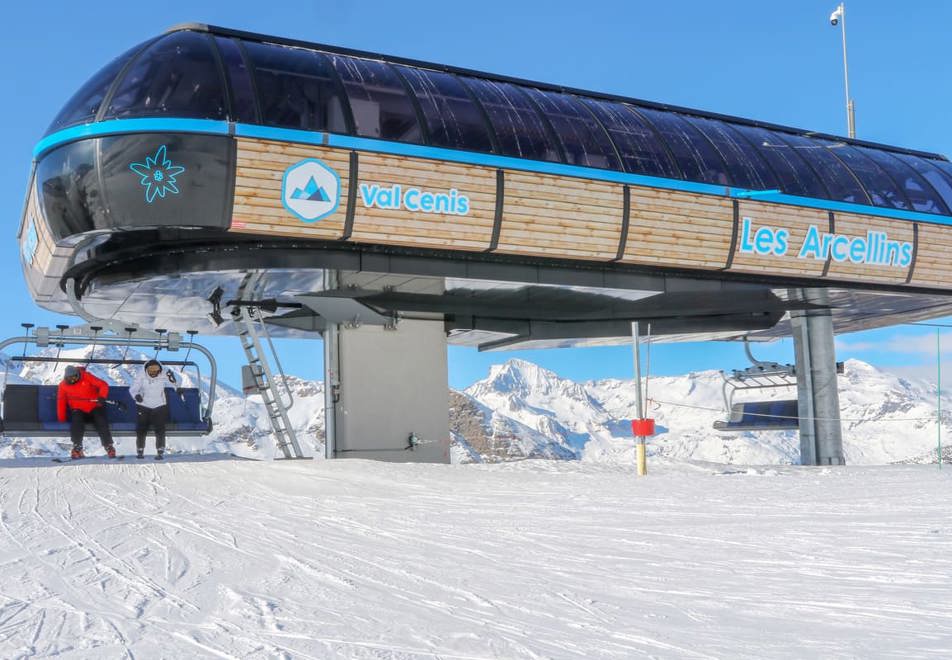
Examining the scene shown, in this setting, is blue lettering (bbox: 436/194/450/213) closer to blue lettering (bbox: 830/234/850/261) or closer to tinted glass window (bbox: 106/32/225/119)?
tinted glass window (bbox: 106/32/225/119)

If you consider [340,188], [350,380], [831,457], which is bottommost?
[831,457]

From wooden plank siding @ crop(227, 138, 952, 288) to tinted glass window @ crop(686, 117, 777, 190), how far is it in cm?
48

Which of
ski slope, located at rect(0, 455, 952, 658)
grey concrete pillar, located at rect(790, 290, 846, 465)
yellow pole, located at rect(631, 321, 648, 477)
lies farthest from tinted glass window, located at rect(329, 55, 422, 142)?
grey concrete pillar, located at rect(790, 290, 846, 465)

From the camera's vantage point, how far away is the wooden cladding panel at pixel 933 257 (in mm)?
20453

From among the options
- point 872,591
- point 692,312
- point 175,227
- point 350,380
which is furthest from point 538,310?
point 872,591

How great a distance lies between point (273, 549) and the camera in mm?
6332

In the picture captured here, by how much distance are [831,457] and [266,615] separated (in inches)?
750

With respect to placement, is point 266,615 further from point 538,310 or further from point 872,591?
point 538,310

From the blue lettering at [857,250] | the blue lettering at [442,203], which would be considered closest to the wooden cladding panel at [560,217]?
the blue lettering at [442,203]

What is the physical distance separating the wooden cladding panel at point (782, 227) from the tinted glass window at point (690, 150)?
2.63ft

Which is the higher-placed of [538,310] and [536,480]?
[538,310]

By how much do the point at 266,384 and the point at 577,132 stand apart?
687 centimetres

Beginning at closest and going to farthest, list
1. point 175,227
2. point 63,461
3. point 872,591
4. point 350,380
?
point 872,591 → point 175,227 → point 63,461 → point 350,380

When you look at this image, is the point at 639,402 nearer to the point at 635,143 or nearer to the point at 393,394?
the point at 393,394
